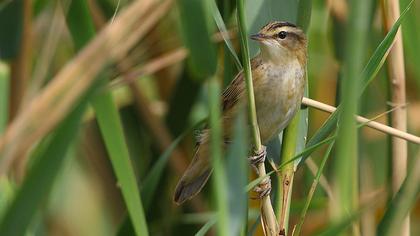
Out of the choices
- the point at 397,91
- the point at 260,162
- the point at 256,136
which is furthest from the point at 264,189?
the point at 397,91

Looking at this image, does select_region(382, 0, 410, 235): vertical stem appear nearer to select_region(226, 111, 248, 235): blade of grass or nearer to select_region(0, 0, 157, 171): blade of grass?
select_region(0, 0, 157, 171): blade of grass

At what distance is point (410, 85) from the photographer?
3455mm

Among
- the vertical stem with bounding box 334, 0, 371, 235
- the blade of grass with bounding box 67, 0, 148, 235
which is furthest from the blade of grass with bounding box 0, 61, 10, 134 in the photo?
the vertical stem with bounding box 334, 0, 371, 235

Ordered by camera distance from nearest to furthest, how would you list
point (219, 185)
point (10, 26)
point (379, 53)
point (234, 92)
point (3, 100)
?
point (219, 185) → point (379, 53) → point (10, 26) → point (3, 100) → point (234, 92)

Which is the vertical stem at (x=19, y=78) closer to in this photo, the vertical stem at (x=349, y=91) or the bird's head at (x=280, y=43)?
the bird's head at (x=280, y=43)

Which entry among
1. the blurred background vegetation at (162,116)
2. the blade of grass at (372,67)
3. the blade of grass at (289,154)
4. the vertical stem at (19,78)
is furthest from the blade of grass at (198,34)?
the vertical stem at (19,78)

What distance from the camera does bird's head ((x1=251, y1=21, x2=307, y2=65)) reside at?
2.51 m

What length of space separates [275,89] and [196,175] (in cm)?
40

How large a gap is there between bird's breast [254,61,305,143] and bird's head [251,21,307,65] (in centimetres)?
3

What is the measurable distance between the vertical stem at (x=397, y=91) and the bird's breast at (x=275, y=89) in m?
0.29

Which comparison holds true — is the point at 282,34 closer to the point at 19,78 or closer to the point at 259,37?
the point at 259,37

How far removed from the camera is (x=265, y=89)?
2898 mm

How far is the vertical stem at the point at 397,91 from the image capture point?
246 centimetres

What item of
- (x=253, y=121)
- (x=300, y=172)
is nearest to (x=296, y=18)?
(x=253, y=121)
